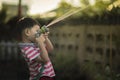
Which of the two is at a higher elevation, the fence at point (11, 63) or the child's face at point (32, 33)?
the child's face at point (32, 33)

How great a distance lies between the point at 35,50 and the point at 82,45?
548 cm

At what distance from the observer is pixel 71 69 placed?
29.5ft

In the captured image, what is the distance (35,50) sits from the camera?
406 cm

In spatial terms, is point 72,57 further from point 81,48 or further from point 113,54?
point 113,54

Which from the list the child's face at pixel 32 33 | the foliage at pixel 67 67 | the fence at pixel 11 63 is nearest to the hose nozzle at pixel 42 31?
the child's face at pixel 32 33

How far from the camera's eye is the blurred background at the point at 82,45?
771 cm

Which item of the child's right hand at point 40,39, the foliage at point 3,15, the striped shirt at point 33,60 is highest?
the foliage at point 3,15

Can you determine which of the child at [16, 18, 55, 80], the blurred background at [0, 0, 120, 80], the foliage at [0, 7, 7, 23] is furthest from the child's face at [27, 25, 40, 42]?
the foliage at [0, 7, 7, 23]

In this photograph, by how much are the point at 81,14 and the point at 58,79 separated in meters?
1.57

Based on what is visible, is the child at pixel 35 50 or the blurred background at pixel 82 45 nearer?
the child at pixel 35 50

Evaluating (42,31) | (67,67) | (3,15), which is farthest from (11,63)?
(42,31)

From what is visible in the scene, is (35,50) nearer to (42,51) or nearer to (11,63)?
(42,51)

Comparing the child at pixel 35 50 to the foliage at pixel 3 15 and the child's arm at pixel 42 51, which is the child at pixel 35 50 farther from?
the foliage at pixel 3 15

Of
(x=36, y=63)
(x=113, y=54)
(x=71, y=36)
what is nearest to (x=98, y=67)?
(x=113, y=54)
